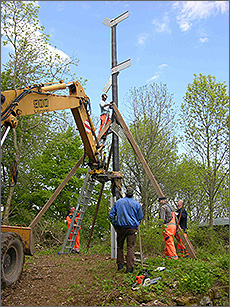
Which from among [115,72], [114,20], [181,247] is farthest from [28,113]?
[114,20]

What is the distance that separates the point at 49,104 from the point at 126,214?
3.02 meters

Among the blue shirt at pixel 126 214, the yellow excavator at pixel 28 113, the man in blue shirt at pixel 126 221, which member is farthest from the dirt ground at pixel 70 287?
the blue shirt at pixel 126 214

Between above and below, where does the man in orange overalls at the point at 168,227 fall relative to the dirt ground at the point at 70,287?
above

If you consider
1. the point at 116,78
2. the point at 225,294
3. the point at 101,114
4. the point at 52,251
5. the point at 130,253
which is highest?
the point at 116,78

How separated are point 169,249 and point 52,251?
5.20 meters

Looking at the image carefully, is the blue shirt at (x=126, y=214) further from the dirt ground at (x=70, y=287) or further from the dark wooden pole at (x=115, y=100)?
the dark wooden pole at (x=115, y=100)

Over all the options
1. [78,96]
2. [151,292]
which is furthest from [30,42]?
[151,292]

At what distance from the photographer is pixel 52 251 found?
10633 mm

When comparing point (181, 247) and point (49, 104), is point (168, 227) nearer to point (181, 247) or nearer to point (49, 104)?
point (181, 247)

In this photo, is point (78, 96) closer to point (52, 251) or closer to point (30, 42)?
point (52, 251)

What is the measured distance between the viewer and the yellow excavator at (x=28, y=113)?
5555 mm

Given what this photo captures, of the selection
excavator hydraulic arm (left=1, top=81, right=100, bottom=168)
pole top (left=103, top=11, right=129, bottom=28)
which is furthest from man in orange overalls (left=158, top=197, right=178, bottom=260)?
pole top (left=103, top=11, right=129, bottom=28)

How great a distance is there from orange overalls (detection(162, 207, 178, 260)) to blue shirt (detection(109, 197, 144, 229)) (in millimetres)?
1103

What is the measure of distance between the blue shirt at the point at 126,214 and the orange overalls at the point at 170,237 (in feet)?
3.62
